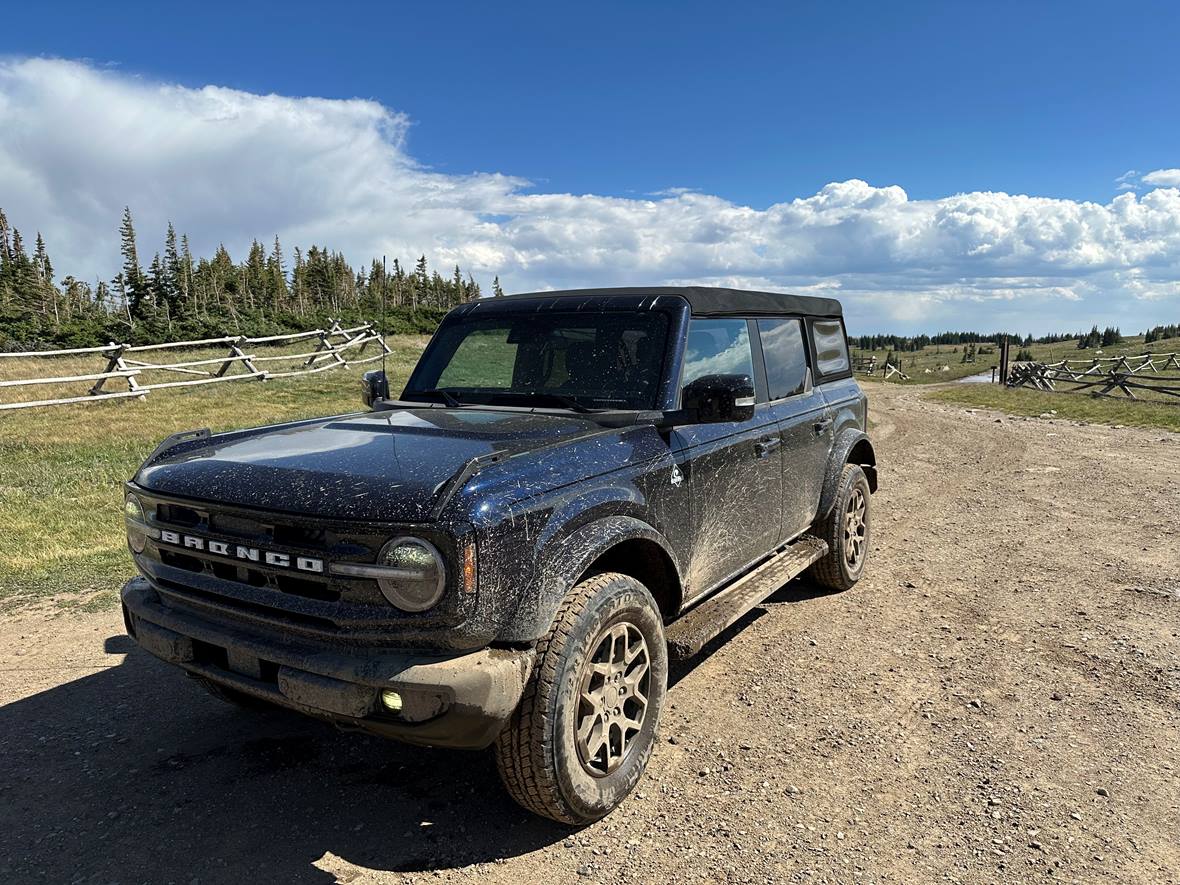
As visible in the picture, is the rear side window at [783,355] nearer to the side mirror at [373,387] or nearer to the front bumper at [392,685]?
the side mirror at [373,387]

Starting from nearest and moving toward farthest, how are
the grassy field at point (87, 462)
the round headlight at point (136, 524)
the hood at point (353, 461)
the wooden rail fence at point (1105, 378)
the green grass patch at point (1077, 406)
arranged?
the hood at point (353, 461) < the round headlight at point (136, 524) < the grassy field at point (87, 462) < the green grass patch at point (1077, 406) < the wooden rail fence at point (1105, 378)

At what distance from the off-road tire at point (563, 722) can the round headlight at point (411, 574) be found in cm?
47

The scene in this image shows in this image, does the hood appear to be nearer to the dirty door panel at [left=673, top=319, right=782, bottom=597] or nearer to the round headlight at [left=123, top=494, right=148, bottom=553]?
the round headlight at [left=123, top=494, right=148, bottom=553]

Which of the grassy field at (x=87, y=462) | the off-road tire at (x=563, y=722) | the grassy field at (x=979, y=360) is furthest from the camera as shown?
the grassy field at (x=979, y=360)

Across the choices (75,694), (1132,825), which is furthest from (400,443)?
(1132,825)

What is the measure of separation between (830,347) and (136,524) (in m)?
4.62

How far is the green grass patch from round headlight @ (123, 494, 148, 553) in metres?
17.7

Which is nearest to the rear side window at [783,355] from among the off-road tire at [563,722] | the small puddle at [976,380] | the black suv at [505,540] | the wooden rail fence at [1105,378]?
the black suv at [505,540]

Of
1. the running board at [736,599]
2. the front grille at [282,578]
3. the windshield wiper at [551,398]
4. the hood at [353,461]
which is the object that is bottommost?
the running board at [736,599]

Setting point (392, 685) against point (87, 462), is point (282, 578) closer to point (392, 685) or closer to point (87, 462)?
point (392, 685)

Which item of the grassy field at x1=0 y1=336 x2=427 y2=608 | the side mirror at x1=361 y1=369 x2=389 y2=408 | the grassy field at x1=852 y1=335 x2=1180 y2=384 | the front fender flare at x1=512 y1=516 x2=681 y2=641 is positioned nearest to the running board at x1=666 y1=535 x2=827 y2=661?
the front fender flare at x1=512 y1=516 x2=681 y2=641

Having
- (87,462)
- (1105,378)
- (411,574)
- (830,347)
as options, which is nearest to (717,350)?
(830,347)

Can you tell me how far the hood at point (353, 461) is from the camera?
8.37 feet

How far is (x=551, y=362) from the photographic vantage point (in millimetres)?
4016
